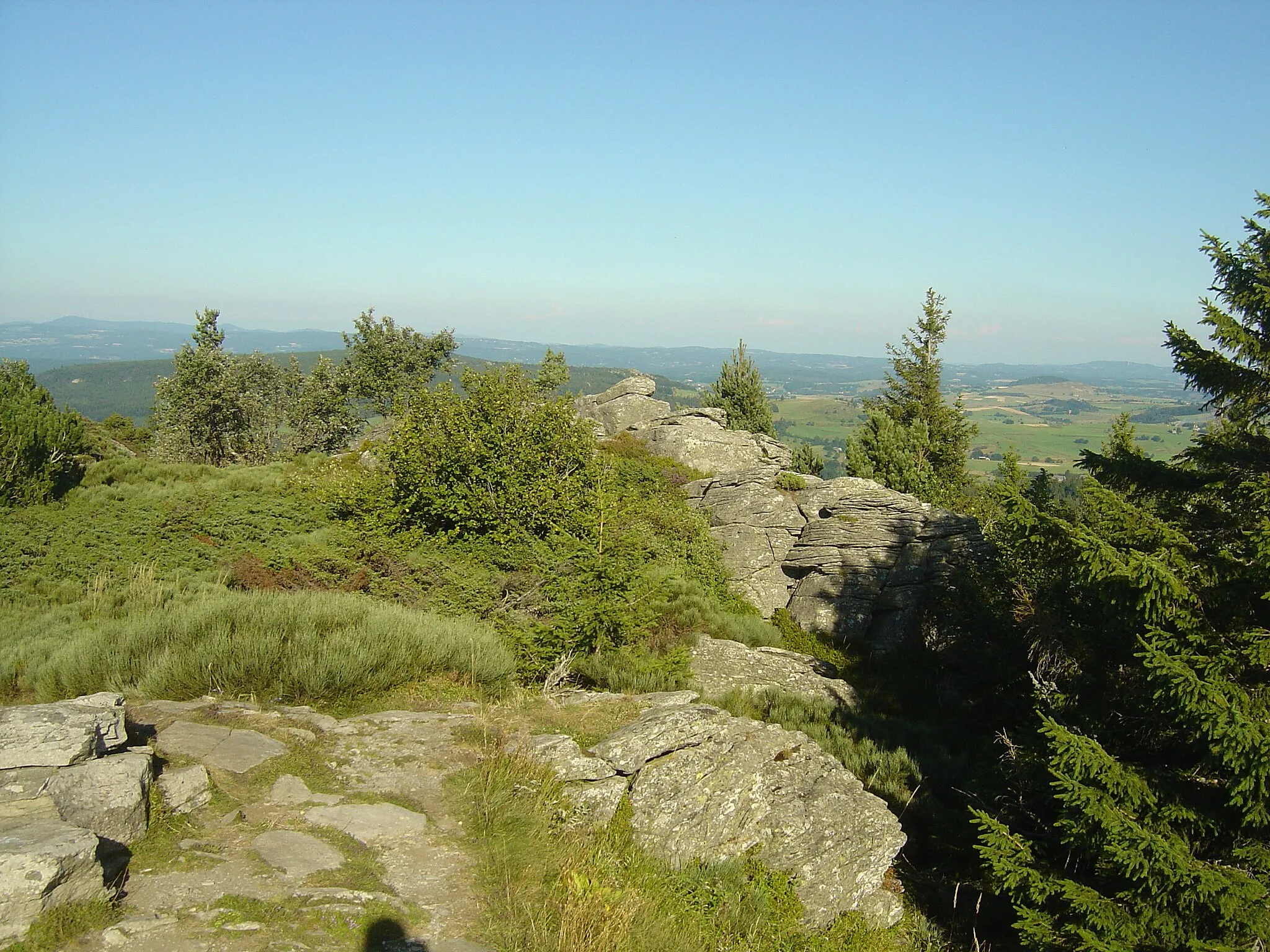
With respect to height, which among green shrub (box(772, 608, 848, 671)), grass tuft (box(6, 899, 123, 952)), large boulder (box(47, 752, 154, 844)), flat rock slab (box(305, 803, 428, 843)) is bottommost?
green shrub (box(772, 608, 848, 671))

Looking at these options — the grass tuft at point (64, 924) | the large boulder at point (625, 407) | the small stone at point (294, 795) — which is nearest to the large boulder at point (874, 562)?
the large boulder at point (625, 407)

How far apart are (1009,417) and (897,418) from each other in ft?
400

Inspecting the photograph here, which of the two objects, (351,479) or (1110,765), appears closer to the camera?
(1110,765)

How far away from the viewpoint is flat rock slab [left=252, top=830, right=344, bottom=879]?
15.4ft

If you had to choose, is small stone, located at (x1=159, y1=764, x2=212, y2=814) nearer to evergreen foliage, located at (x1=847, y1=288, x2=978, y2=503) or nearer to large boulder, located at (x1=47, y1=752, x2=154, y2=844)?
large boulder, located at (x1=47, y1=752, x2=154, y2=844)

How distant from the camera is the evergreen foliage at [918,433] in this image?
2664 centimetres

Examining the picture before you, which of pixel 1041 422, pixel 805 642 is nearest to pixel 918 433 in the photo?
pixel 805 642

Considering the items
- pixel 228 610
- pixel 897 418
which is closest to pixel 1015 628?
pixel 228 610

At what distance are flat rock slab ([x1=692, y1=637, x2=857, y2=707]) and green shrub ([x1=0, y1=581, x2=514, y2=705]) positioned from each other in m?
5.04

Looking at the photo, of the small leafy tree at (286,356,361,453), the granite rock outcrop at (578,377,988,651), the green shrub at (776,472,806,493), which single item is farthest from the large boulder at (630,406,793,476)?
the small leafy tree at (286,356,361,453)

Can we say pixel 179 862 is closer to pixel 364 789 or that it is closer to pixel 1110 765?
pixel 364 789

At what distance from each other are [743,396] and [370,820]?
104ft

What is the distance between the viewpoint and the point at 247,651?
760 centimetres

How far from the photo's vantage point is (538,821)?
5656 mm
